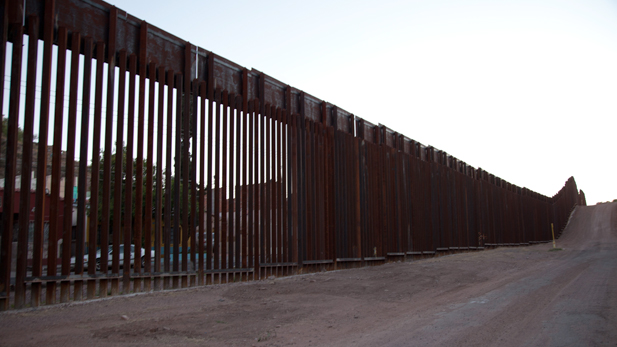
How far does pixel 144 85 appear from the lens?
9.35m

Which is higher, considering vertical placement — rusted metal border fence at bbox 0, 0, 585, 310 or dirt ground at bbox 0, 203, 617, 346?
rusted metal border fence at bbox 0, 0, 585, 310

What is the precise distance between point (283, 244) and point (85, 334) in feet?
24.1

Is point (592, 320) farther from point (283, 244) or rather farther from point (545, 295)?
point (283, 244)

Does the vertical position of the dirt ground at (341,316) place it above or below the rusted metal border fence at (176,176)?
below

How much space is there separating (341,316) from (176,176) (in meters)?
4.65

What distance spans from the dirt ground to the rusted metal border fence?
846 mm

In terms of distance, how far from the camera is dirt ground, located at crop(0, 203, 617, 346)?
573cm

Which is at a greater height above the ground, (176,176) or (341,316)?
(176,176)

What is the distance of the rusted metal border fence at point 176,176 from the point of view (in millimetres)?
7539

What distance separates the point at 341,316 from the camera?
7438 mm

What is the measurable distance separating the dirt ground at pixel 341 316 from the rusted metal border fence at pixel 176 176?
2.78 feet

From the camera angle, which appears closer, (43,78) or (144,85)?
(43,78)

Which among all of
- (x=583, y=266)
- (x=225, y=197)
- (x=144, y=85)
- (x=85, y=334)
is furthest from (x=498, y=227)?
(x=85, y=334)

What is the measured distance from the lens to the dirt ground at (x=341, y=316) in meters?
5.73
